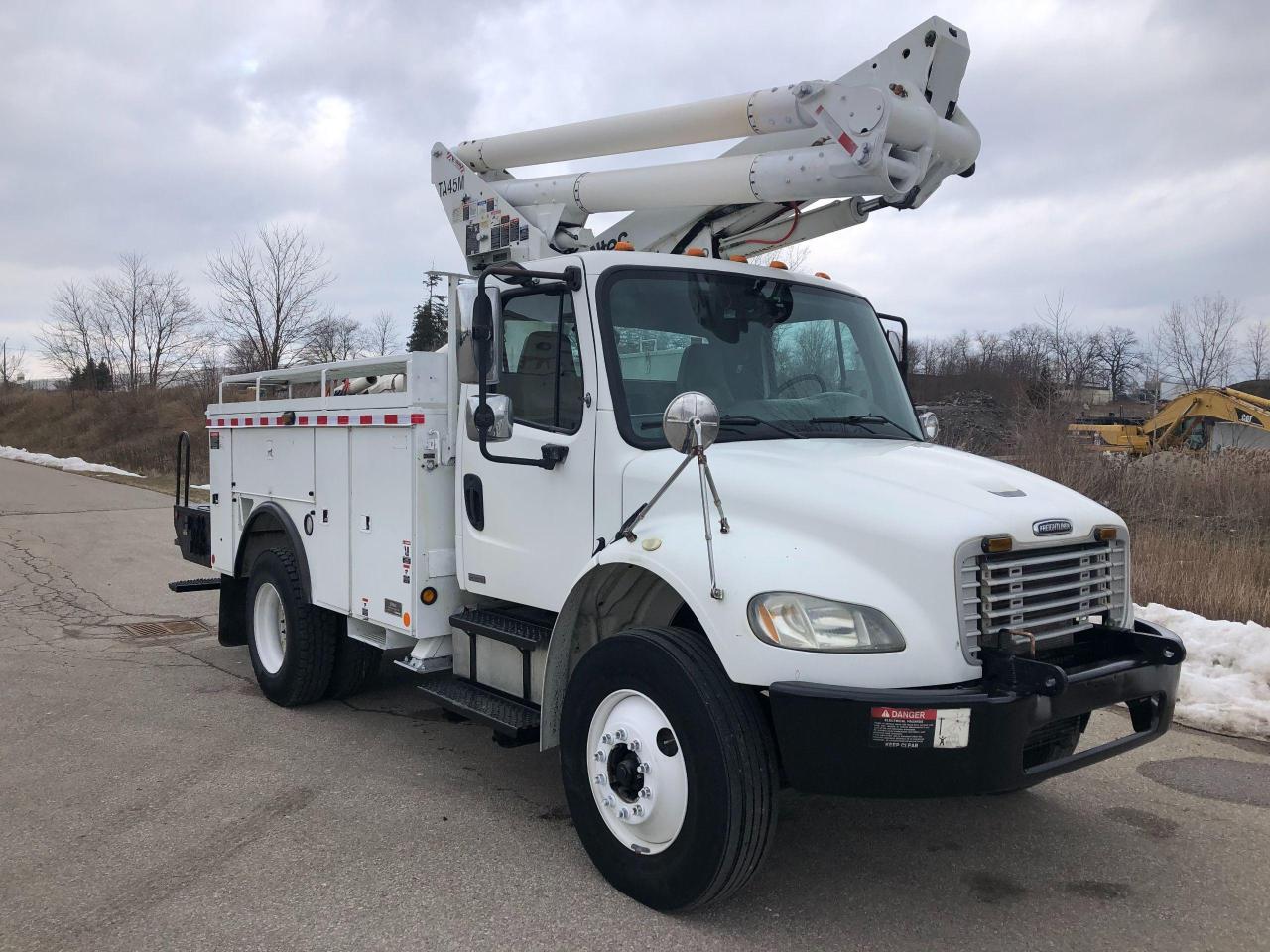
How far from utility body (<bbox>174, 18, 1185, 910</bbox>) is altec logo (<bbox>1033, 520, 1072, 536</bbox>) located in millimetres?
13

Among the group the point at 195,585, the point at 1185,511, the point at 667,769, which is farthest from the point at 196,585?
the point at 1185,511

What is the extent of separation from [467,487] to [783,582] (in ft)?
7.02

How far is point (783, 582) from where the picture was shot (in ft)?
10.6

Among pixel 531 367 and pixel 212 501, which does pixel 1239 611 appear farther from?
pixel 212 501

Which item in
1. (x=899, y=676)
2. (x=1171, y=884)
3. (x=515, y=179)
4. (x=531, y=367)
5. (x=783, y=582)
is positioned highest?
(x=515, y=179)

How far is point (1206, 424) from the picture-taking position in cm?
2284

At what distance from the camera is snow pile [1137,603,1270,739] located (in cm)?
577

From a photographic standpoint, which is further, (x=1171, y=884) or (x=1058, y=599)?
(x=1171, y=884)

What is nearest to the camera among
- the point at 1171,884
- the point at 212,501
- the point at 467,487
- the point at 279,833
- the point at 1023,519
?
the point at 1023,519

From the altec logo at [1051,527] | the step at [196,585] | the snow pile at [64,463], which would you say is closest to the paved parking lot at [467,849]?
the step at [196,585]

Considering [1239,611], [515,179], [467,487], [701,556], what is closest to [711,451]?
[701,556]

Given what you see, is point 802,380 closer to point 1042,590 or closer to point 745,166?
point 745,166

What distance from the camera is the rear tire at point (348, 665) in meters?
6.23

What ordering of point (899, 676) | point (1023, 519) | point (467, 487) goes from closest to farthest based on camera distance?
point (899, 676)
point (1023, 519)
point (467, 487)
